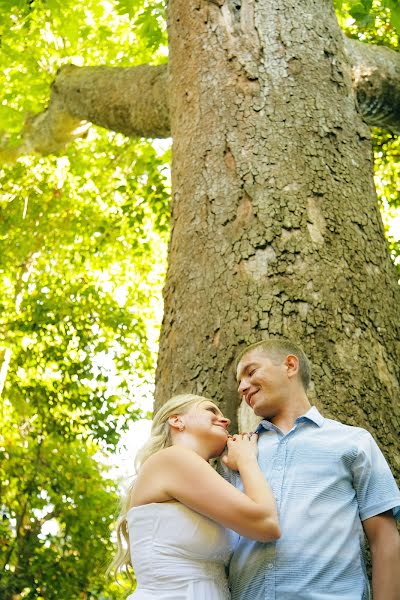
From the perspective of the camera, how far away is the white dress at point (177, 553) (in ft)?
7.63

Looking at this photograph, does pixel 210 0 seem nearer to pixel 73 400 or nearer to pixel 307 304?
pixel 307 304

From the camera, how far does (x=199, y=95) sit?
13.2ft

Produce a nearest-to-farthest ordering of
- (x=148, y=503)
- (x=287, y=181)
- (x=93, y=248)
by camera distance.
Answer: (x=148, y=503) < (x=287, y=181) < (x=93, y=248)

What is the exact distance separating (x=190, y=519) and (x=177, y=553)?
0.12 meters

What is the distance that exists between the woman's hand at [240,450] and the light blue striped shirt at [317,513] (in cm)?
6

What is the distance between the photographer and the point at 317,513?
2.32m

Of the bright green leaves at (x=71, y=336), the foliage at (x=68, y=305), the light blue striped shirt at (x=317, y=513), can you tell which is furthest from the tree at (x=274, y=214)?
the bright green leaves at (x=71, y=336)

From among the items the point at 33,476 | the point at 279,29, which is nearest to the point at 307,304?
the point at 279,29

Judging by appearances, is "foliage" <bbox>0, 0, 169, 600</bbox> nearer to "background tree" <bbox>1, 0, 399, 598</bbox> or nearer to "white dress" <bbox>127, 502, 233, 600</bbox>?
"background tree" <bbox>1, 0, 399, 598</bbox>

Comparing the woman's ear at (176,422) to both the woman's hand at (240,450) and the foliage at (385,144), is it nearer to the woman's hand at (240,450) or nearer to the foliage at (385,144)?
the woman's hand at (240,450)

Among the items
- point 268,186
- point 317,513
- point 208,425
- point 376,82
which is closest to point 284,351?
point 208,425

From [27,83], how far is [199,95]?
7.19 metres

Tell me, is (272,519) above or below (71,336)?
below

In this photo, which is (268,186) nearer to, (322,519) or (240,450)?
(240,450)
